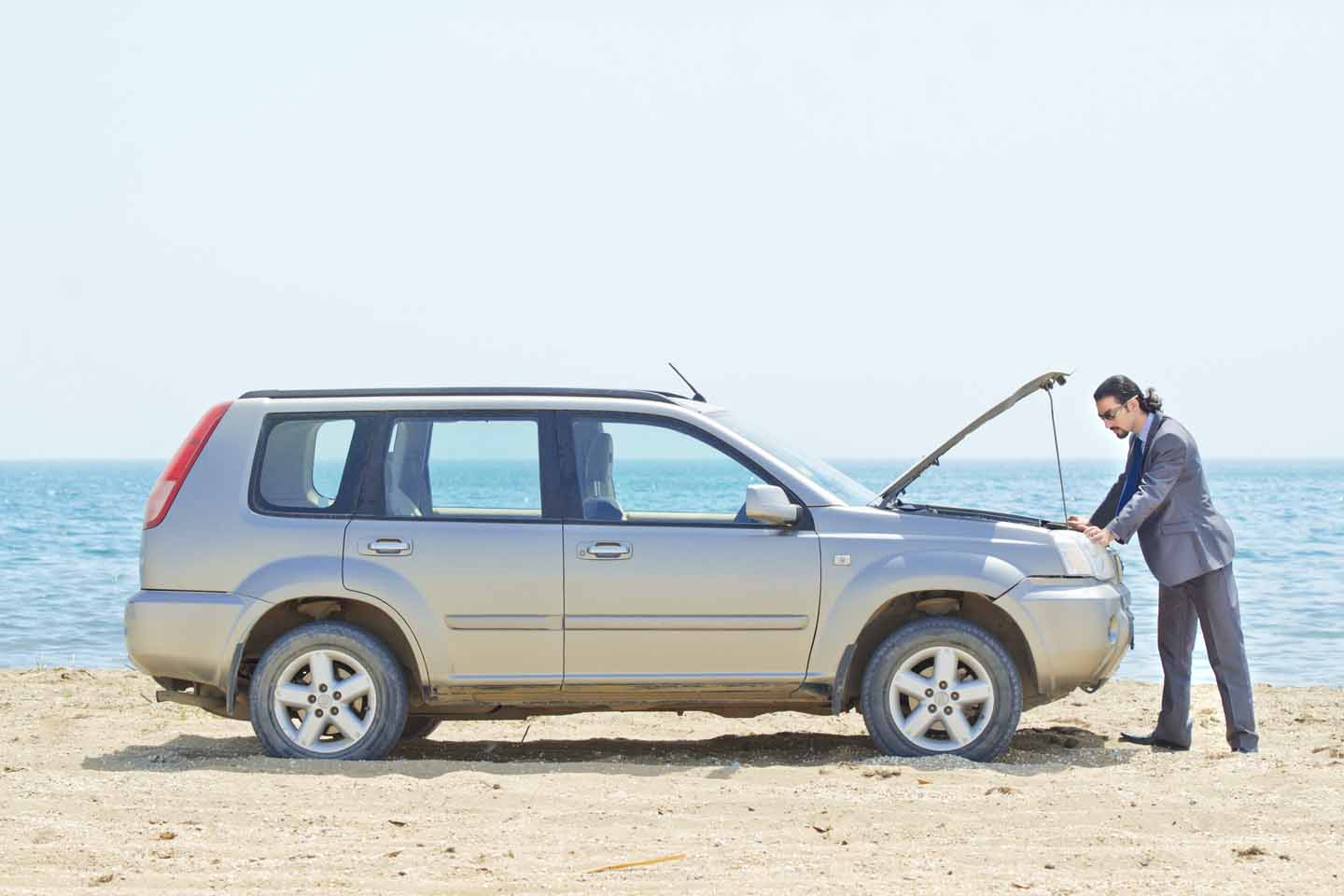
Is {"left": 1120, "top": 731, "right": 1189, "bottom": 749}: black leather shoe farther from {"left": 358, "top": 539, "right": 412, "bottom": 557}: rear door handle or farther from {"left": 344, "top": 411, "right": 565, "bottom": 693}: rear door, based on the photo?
{"left": 358, "top": 539, "right": 412, "bottom": 557}: rear door handle

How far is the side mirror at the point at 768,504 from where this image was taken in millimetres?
6887

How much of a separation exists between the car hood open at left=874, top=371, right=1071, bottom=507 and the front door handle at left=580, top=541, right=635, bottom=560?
1.20 meters

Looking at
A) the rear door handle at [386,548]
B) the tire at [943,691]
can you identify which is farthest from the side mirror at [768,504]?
the rear door handle at [386,548]

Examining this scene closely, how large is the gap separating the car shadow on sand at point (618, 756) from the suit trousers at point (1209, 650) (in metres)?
0.36

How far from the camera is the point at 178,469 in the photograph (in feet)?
23.9

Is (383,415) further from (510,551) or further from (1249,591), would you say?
(1249,591)

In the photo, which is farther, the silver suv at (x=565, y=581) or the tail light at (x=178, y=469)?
the tail light at (x=178, y=469)

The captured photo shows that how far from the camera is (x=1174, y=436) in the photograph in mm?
7824

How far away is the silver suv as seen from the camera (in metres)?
7.09

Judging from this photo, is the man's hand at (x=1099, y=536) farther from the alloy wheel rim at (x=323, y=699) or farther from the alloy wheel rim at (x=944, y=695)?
the alloy wheel rim at (x=323, y=699)

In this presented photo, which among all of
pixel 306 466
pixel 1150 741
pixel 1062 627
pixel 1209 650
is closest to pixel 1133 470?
pixel 1209 650

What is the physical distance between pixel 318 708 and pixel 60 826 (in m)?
1.58

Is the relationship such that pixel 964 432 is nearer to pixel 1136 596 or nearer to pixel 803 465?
pixel 803 465

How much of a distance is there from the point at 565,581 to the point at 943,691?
5.89 ft
